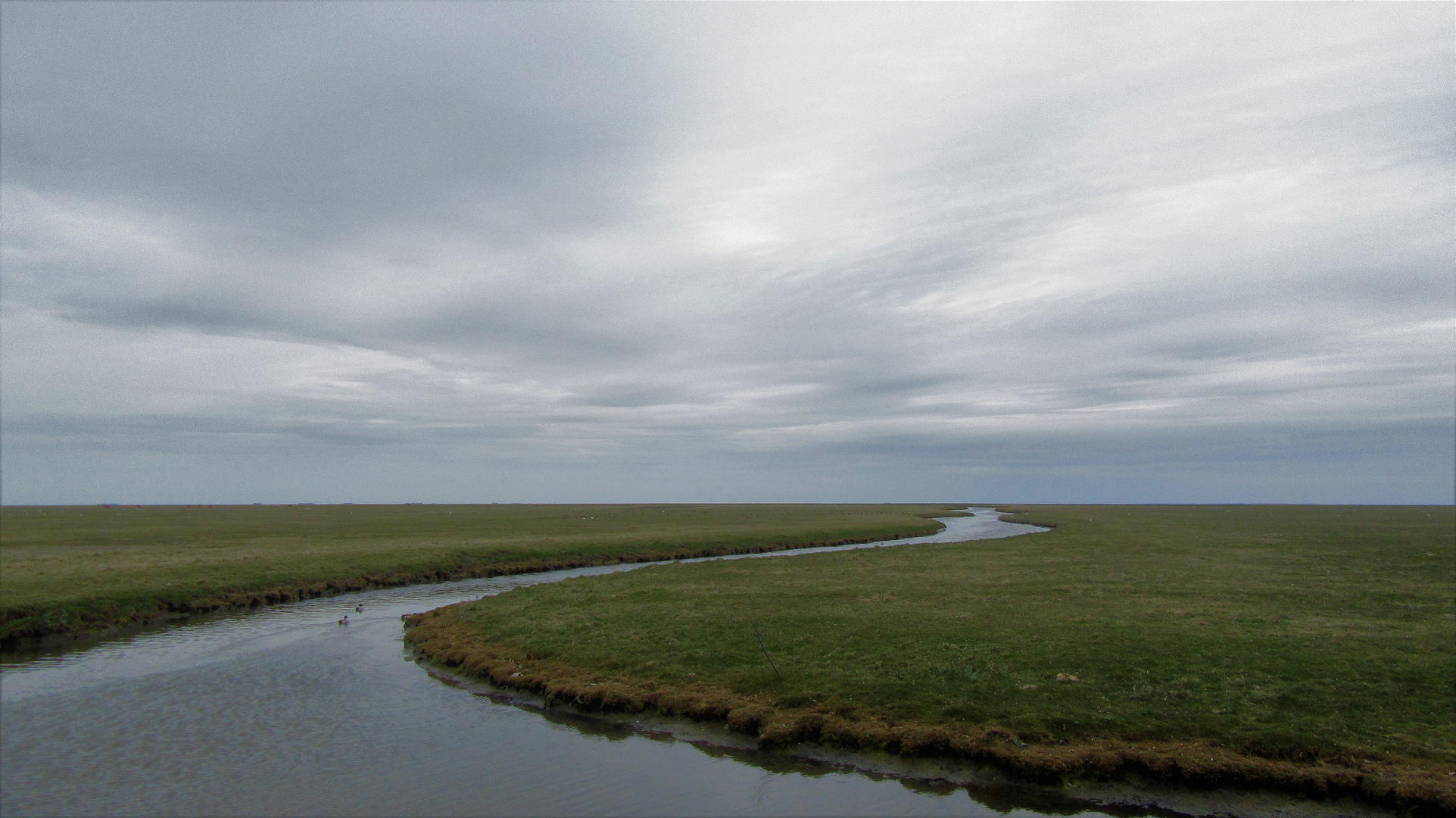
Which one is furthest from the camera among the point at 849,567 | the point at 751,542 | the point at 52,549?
the point at 751,542

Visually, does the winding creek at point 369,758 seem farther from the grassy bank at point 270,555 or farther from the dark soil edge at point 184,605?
the grassy bank at point 270,555

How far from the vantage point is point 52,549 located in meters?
58.9

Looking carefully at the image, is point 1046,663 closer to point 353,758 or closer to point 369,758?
point 369,758

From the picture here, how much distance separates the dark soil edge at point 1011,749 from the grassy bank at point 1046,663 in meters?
0.05

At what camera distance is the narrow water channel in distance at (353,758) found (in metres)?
15.4

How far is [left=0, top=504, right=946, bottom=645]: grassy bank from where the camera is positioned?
120 ft

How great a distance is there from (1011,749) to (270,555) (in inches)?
2339

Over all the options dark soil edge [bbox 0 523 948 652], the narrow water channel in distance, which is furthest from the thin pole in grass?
dark soil edge [bbox 0 523 948 652]

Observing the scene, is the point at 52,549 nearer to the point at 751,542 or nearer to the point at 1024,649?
the point at 751,542

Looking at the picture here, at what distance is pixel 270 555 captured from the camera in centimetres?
5625

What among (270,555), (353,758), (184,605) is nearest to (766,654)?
(353,758)

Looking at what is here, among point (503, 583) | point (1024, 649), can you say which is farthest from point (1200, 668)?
point (503, 583)

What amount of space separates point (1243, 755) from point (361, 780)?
68.2ft

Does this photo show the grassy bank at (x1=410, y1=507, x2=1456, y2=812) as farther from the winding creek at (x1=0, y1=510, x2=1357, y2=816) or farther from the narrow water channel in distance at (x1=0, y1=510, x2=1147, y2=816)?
the narrow water channel in distance at (x1=0, y1=510, x2=1147, y2=816)
